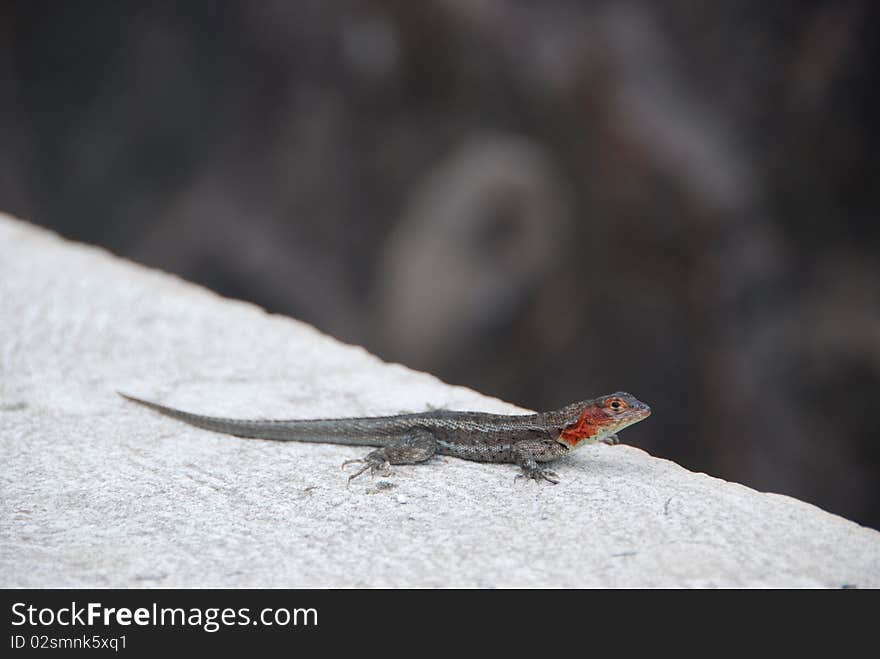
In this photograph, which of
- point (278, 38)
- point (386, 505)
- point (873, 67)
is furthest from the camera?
point (278, 38)

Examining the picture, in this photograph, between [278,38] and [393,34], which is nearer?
[393,34]

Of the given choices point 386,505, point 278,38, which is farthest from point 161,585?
point 278,38

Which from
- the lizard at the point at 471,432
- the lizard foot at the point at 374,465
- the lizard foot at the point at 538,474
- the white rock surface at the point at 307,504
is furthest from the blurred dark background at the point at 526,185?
the lizard foot at the point at 374,465

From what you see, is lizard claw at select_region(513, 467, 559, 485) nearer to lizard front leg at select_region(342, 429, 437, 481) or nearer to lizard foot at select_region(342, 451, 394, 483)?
lizard front leg at select_region(342, 429, 437, 481)

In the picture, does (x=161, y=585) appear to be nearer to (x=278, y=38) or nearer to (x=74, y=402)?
(x=74, y=402)

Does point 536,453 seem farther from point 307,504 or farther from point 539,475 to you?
point 307,504

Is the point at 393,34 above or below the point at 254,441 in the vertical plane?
above

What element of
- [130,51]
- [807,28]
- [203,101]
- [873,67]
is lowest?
[873,67]
